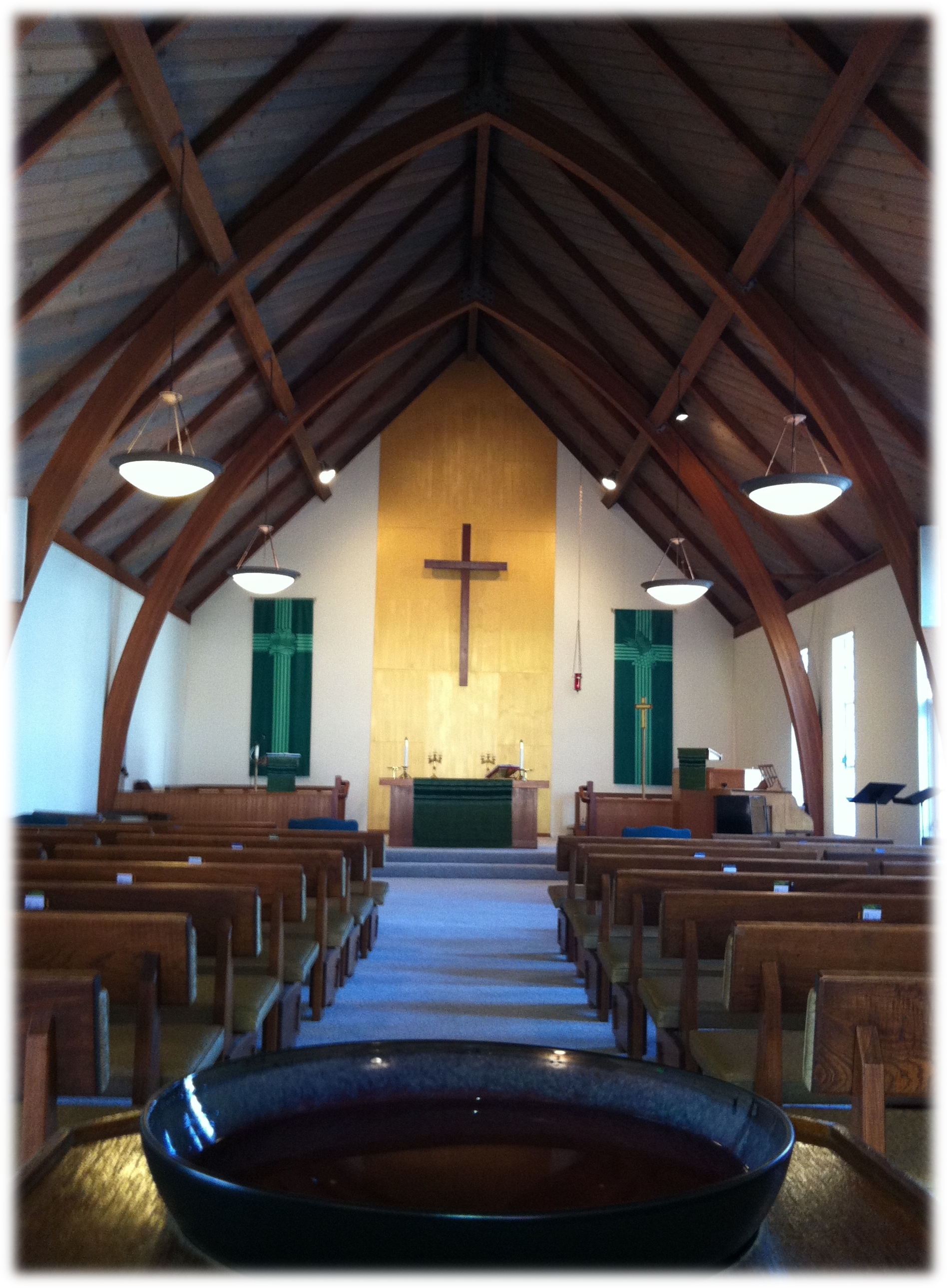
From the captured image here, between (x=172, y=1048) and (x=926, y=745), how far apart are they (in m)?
8.27

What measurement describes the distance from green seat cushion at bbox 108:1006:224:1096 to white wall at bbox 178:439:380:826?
11.7 metres

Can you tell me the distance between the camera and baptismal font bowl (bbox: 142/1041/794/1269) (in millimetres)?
464

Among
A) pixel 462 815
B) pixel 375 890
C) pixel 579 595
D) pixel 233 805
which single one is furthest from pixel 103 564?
pixel 579 595

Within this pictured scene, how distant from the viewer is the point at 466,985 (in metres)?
5.45

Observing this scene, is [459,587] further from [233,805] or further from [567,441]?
[233,805]

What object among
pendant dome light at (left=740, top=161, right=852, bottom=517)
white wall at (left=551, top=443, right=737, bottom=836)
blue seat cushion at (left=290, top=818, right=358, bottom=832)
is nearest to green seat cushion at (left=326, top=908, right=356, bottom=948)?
pendant dome light at (left=740, top=161, right=852, bottom=517)

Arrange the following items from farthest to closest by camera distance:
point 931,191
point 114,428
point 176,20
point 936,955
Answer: point 114,428, point 931,191, point 176,20, point 936,955

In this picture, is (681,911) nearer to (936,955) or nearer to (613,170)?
(936,955)

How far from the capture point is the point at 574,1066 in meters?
0.73

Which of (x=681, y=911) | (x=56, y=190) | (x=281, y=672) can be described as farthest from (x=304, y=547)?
(x=681, y=911)

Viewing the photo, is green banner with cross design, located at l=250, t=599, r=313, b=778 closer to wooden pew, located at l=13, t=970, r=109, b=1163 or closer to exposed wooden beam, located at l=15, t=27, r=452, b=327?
exposed wooden beam, located at l=15, t=27, r=452, b=327

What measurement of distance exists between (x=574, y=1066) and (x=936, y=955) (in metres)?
2.22

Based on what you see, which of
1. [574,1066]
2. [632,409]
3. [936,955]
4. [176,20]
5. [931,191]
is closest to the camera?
[574,1066]

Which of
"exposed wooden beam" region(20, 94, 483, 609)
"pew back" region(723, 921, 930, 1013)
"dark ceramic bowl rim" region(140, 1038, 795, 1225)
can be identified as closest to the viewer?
"dark ceramic bowl rim" region(140, 1038, 795, 1225)
